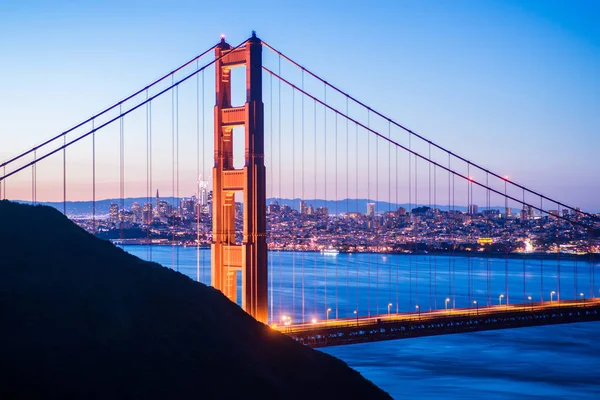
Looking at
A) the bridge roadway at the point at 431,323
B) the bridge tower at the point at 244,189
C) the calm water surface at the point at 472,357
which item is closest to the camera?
the bridge tower at the point at 244,189

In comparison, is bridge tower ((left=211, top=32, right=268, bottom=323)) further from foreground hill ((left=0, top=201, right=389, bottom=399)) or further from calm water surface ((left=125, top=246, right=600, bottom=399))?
foreground hill ((left=0, top=201, right=389, bottom=399))

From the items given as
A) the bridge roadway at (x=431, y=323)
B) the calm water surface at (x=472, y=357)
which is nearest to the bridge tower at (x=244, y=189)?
the calm water surface at (x=472, y=357)

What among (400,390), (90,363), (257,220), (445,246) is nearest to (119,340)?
(90,363)

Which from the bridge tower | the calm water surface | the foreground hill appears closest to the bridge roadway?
the bridge tower

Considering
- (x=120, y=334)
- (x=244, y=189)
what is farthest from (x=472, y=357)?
(x=120, y=334)

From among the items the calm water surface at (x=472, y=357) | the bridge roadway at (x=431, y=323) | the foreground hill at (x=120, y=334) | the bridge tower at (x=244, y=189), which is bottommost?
the calm water surface at (x=472, y=357)

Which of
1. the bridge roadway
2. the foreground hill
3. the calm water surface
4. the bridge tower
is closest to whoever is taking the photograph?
the foreground hill

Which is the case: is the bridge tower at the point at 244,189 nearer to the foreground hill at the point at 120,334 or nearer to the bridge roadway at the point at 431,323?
the bridge roadway at the point at 431,323

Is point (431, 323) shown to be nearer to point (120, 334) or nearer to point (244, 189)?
point (244, 189)
